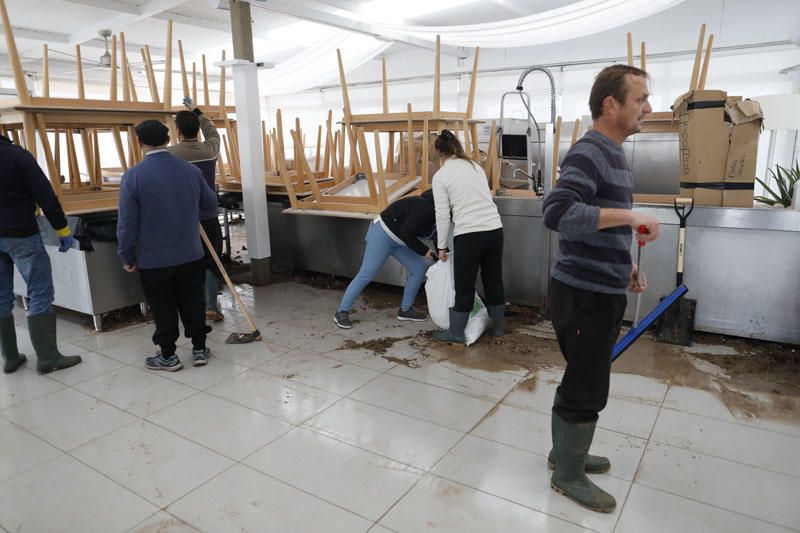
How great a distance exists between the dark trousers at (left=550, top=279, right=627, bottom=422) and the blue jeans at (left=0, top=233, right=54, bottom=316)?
9.00 feet

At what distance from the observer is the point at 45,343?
119 inches

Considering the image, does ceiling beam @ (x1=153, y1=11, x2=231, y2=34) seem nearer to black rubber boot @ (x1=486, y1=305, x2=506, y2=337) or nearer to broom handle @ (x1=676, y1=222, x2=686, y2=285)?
black rubber boot @ (x1=486, y1=305, x2=506, y2=337)

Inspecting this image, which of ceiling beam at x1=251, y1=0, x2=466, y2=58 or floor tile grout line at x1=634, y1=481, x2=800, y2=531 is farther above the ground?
ceiling beam at x1=251, y1=0, x2=466, y2=58

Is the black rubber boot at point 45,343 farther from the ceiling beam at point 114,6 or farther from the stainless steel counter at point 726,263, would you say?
the ceiling beam at point 114,6

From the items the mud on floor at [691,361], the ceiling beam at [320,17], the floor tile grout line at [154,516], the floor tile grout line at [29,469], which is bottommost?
the floor tile grout line at [154,516]

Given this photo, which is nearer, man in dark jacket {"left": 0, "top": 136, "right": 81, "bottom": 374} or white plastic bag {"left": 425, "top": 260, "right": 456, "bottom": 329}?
man in dark jacket {"left": 0, "top": 136, "right": 81, "bottom": 374}

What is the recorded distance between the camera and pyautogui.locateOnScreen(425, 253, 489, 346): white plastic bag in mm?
3318

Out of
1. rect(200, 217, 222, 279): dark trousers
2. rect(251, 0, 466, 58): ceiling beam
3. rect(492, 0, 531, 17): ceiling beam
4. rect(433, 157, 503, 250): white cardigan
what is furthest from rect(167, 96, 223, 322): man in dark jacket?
rect(492, 0, 531, 17): ceiling beam

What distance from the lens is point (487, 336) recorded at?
11.4 feet

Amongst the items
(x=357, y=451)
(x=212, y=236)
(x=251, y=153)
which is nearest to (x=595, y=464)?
(x=357, y=451)

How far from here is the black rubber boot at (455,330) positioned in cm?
330

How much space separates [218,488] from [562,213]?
1564 mm

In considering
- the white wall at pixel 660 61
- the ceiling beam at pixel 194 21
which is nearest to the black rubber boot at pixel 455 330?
the white wall at pixel 660 61

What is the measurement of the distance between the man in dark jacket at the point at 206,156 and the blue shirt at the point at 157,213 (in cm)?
55
